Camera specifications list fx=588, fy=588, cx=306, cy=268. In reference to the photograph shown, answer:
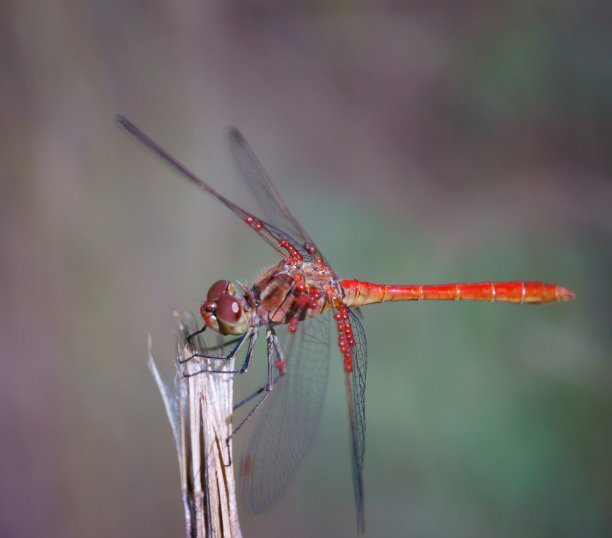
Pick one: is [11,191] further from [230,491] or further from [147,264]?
[230,491]

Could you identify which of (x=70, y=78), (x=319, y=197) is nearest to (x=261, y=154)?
(x=319, y=197)

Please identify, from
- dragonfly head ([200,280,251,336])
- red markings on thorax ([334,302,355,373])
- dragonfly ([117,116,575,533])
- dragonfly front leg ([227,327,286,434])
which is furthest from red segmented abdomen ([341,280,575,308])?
dragonfly head ([200,280,251,336])

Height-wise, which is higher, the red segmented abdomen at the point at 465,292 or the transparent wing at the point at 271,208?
the transparent wing at the point at 271,208

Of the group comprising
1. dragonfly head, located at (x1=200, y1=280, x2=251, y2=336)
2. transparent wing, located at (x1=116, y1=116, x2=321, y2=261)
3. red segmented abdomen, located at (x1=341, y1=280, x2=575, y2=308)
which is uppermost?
transparent wing, located at (x1=116, y1=116, x2=321, y2=261)

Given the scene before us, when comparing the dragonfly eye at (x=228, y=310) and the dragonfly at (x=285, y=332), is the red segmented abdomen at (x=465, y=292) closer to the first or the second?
the dragonfly at (x=285, y=332)

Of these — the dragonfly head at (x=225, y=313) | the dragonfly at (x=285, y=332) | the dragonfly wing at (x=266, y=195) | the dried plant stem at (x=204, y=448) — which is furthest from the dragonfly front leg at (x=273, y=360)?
the dried plant stem at (x=204, y=448)

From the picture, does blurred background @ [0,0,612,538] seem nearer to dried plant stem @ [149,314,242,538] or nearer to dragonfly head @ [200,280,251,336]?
dragonfly head @ [200,280,251,336]

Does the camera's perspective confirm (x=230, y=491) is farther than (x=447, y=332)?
No
